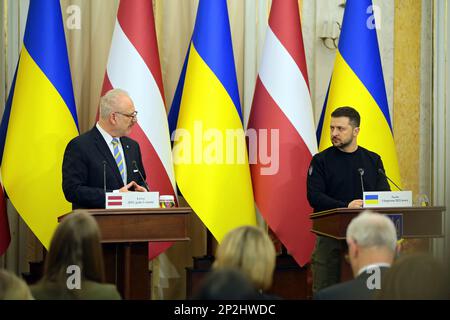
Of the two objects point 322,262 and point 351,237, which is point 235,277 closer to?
point 351,237

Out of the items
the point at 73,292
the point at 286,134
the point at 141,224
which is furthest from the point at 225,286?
the point at 286,134

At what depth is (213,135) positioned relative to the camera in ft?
21.0

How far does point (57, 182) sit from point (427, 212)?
2889 mm

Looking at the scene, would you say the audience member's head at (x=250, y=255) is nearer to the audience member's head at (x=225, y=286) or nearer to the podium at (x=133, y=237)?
the audience member's head at (x=225, y=286)

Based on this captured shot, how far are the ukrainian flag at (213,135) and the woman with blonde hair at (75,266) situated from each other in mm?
3117

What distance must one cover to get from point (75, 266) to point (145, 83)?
134 inches

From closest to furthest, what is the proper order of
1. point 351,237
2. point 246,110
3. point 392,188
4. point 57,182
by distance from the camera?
point 351,237, point 57,182, point 392,188, point 246,110

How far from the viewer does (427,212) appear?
5078 millimetres

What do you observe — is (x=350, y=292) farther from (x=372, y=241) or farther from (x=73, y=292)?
(x=73, y=292)

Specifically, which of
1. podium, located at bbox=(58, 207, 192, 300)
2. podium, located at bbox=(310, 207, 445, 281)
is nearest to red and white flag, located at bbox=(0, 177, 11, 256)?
podium, located at bbox=(58, 207, 192, 300)

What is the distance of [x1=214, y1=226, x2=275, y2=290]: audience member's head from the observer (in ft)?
9.32

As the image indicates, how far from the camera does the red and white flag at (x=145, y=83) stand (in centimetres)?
619

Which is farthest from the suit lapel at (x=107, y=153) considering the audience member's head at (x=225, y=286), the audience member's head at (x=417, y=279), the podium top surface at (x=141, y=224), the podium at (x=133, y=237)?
the audience member's head at (x=225, y=286)
